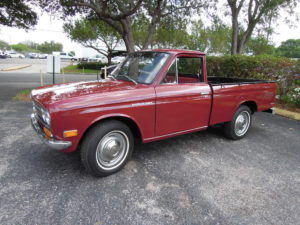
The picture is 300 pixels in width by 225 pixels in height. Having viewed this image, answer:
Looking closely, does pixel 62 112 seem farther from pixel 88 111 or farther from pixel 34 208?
pixel 34 208

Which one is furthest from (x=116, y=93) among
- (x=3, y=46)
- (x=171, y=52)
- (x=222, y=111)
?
(x=3, y=46)

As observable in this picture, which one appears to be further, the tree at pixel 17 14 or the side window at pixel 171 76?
the tree at pixel 17 14

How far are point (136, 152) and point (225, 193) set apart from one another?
1.66 metres

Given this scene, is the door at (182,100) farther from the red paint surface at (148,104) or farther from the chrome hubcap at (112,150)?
the chrome hubcap at (112,150)

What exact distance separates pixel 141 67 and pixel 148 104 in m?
0.80

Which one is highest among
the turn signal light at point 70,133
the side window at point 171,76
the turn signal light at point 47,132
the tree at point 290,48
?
the tree at point 290,48

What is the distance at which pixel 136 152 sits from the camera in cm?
370

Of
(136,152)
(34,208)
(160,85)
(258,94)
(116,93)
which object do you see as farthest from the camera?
(258,94)

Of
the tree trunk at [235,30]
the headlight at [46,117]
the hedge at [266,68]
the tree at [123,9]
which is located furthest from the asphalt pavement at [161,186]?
the tree trunk at [235,30]

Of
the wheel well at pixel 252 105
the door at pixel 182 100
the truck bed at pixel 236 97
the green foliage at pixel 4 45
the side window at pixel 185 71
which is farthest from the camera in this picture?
the green foliage at pixel 4 45

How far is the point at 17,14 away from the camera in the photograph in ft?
32.0

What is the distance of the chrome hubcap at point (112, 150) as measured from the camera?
280 cm

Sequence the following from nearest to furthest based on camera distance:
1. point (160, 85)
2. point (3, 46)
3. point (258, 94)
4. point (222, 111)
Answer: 1. point (160, 85)
2. point (222, 111)
3. point (258, 94)
4. point (3, 46)

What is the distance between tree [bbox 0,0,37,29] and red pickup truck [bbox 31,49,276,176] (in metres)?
8.31
